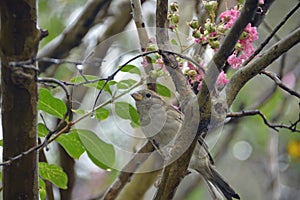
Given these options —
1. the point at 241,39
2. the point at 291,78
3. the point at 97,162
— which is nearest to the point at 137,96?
the point at 97,162

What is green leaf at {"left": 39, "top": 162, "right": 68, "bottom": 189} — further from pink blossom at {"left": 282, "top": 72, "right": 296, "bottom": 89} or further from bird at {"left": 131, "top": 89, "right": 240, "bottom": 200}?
pink blossom at {"left": 282, "top": 72, "right": 296, "bottom": 89}

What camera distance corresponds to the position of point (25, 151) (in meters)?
1.03

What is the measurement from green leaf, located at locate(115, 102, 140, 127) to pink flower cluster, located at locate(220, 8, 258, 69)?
32 cm

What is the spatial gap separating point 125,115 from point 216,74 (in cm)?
52

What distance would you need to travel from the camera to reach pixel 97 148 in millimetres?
1412

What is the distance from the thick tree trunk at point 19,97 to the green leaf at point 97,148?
0.31m

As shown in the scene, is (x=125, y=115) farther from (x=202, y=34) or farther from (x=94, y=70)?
(x=94, y=70)

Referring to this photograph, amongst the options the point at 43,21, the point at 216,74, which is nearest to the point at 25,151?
the point at 216,74

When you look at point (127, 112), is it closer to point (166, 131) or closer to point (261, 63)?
point (166, 131)

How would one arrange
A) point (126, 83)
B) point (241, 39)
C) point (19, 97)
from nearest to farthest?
point (19, 97)
point (241, 39)
point (126, 83)

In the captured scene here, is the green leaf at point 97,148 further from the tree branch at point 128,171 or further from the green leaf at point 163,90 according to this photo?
the tree branch at point 128,171

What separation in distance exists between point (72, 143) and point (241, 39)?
464mm

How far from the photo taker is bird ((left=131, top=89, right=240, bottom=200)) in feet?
5.18

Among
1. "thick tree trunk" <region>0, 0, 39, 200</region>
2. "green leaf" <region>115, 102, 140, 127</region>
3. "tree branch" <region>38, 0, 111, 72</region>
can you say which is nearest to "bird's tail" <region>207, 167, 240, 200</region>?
"green leaf" <region>115, 102, 140, 127</region>
